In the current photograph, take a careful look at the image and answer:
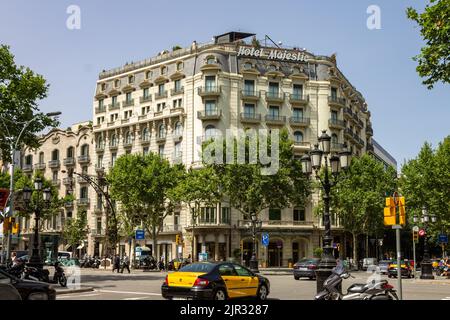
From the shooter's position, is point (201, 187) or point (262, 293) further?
point (201, 187)

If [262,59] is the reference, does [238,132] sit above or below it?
below

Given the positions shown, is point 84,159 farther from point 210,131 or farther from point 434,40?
point 434,40

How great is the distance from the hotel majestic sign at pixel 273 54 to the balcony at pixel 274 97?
13.9ft

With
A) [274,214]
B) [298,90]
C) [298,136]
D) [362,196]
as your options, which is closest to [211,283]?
[362,196]

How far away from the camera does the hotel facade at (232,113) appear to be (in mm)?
56469

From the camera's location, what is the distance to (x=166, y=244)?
5956cm

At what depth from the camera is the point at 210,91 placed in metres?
58.1

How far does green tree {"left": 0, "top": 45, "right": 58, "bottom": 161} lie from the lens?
108 ft

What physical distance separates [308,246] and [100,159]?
2855cm

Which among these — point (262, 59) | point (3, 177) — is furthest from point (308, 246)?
point (3, 177)

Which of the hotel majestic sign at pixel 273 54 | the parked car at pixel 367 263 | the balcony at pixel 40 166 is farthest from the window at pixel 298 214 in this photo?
the balcony at pixel 40 166

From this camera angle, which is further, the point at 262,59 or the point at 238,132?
the point at 262,59

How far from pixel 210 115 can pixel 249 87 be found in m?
5.68

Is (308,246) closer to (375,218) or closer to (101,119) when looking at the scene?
(375,218)
